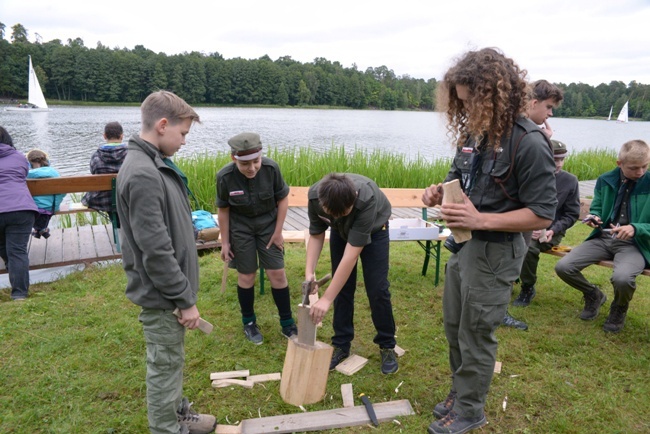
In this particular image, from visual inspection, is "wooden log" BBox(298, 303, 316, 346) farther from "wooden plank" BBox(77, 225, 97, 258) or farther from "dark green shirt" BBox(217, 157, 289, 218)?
"wooden plank" BBox(77, 225, 97, 258)

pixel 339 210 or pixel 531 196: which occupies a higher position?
pixel 531 196

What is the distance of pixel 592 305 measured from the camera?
4.07 meters

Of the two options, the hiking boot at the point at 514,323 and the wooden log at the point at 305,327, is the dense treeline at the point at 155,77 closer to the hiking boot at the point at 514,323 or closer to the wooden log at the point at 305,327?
the hiking boot at the point at 514,323

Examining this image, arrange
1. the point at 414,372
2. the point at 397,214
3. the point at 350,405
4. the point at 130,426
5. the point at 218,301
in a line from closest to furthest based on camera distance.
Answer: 1. the point at 130,426
2. the point at 350,405
3. the point at 414,372
4. the point at 218,301
5. the point at 397,214

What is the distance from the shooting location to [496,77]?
80.1 inches

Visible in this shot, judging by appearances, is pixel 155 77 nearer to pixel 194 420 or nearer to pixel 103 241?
pixel 103 241

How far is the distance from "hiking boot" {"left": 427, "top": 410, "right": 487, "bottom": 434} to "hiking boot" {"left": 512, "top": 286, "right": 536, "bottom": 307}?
2.05m

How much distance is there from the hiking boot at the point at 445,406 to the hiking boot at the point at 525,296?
6.38 ft

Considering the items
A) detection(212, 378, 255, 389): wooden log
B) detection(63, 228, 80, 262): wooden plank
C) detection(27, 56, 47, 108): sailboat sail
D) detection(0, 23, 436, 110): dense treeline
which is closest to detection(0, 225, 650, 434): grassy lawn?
detection(212, 378, 255, 389): wooden log

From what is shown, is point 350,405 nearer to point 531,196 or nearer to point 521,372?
point 521,372

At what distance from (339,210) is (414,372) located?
4.83 ft

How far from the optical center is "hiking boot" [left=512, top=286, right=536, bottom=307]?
14.3 feet

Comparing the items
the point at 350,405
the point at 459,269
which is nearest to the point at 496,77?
the point at 459,269

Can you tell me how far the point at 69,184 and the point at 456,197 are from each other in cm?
454
